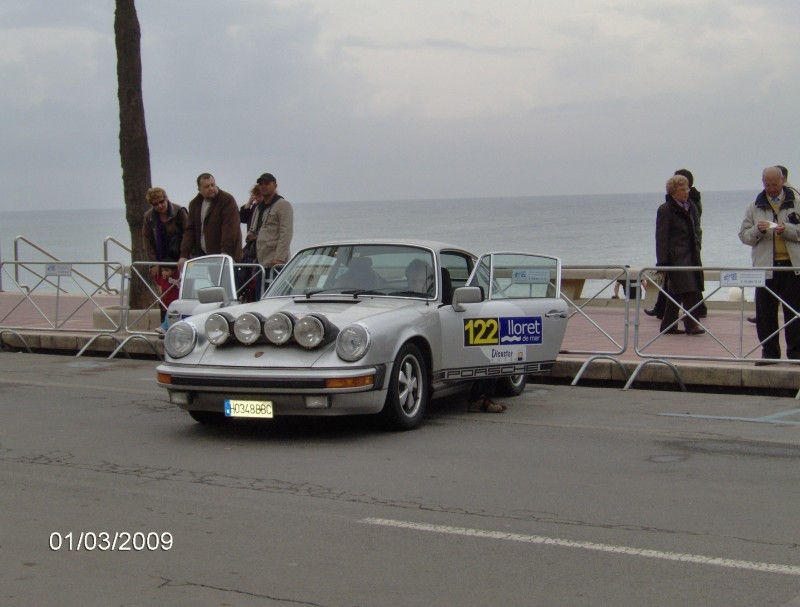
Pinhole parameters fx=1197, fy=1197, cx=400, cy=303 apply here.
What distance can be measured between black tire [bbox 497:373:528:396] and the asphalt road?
0.72 m

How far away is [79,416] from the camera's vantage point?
33.1ft

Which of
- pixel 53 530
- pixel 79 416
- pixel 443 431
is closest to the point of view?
pixel 53 530

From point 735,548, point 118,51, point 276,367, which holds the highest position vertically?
point 118,51

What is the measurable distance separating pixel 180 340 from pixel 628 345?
253 inches

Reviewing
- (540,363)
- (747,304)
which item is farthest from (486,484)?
(747,304)

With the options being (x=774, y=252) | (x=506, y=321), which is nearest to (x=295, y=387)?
(x=506, y=321)

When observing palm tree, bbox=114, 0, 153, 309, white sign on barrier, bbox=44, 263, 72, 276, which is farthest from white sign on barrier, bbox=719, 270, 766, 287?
palm tree, bbox=114, 0, 153, 309

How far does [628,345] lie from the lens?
45.7 ft

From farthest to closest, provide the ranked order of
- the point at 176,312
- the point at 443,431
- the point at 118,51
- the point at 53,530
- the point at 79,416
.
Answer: the point at 118,51 < the point at 176,312 < the point at 79,416 < the point at 443,431 < the point at 53,530

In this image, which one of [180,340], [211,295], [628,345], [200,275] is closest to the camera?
[180,340]

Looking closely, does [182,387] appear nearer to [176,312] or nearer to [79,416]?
[79,416]

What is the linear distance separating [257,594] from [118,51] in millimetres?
14592

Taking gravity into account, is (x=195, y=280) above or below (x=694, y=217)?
below
